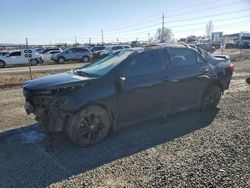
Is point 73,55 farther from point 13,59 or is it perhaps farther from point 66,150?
point 66,150

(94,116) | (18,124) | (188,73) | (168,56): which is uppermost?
(168,56)

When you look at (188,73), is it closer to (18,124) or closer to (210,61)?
(210,61)

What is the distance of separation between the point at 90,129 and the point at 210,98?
11.0 feet

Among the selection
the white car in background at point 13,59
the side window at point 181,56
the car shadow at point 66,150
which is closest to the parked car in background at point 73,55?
the white car in background at point 13,59

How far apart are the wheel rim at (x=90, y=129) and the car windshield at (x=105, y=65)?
34.3 inches

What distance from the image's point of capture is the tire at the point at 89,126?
4.96m

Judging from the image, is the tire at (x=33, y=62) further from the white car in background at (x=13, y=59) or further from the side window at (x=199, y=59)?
the side window at (x=199, y=59)

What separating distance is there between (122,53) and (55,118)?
2.17 m

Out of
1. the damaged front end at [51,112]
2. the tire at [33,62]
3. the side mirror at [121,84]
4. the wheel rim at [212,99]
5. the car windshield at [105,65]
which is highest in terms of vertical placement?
the car windshield at [105,65]

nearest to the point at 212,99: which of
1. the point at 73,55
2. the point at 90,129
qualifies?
the point at 90,129

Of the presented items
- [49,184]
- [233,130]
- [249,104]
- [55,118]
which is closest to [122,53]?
[55,118]

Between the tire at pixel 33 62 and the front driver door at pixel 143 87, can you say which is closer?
the front driver door at pixel 143 87

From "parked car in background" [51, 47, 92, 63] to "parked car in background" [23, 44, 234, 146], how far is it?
977 inches

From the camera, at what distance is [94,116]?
5.13 m
